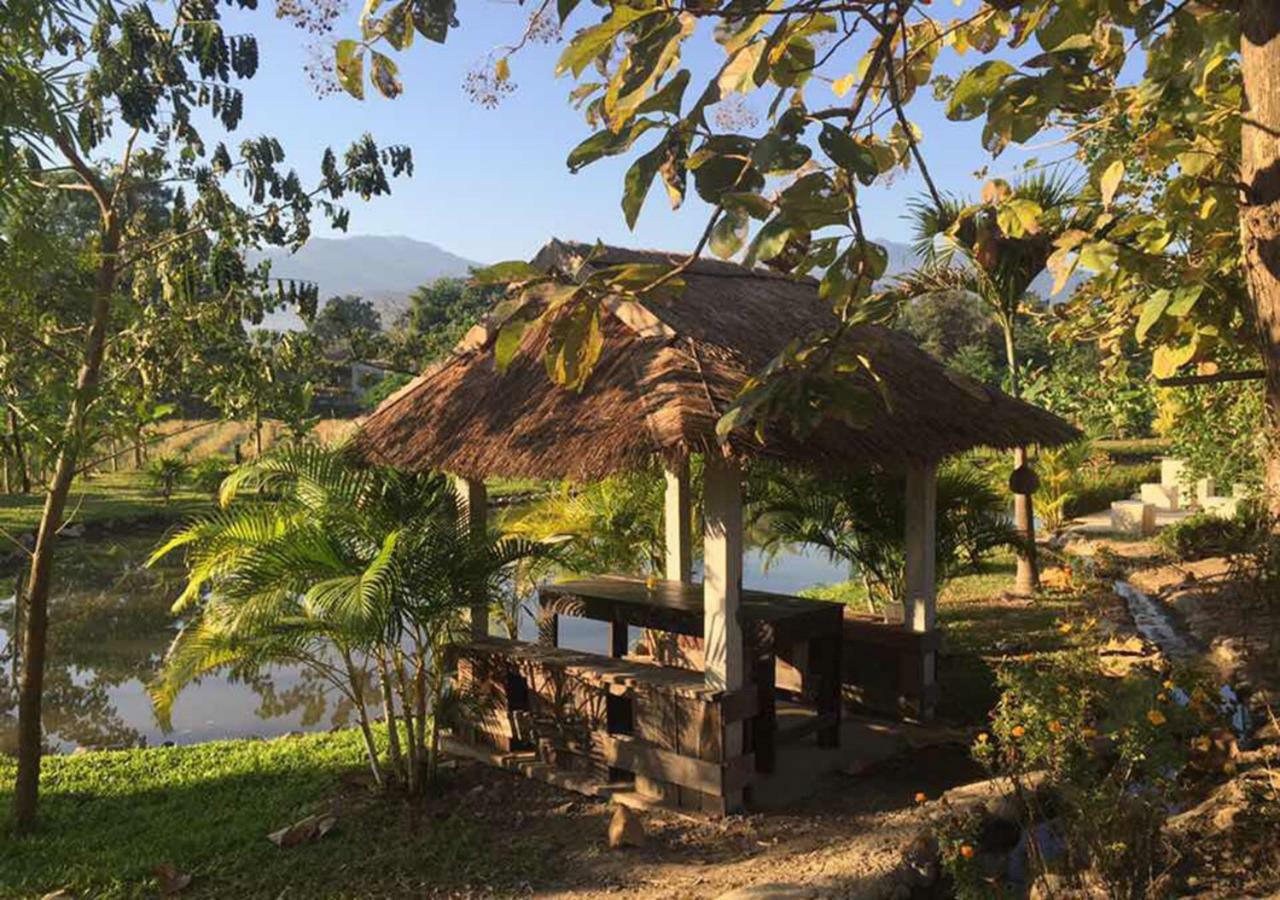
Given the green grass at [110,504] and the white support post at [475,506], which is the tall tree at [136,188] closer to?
the white support post at [475,506]

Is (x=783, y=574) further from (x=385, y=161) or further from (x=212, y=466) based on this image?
(x=385, y=161)

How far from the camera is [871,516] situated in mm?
7750

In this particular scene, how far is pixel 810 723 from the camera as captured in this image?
19.0 feet

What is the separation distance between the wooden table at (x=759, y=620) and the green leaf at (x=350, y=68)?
3.25 m

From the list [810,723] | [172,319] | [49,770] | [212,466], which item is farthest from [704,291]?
[212,466]

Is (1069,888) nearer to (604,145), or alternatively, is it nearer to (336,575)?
(604,145)

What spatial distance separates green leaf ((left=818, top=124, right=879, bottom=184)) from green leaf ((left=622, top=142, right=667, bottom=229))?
0.30 metres

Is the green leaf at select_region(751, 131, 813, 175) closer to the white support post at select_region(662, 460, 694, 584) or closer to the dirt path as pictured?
the dirt path

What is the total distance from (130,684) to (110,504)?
11.4m

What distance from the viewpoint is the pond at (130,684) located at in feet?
27.8

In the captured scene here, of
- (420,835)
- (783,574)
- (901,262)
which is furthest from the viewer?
(783,574)

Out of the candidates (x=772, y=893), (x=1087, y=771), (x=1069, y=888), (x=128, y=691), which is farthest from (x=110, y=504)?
(x=1069, y=888)

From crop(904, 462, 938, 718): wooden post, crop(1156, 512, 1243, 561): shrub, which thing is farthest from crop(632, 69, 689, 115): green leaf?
crop(1156, 512, 1243, 561): shrub

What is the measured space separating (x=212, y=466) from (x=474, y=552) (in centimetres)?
1301
